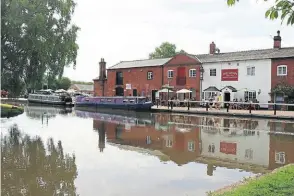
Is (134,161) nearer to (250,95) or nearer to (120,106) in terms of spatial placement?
(120,106)

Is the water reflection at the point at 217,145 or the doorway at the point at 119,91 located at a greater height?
the doorway at the point at 119,91

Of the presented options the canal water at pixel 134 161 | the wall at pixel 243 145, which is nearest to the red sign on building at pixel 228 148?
the canal water at pixel 134 161

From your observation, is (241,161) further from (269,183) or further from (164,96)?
(164,96)

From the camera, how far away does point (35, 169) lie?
32.8 feet

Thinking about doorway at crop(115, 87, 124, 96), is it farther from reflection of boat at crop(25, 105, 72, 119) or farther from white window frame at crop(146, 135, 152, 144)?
white window frame at crop(146, 135, 152, 144)

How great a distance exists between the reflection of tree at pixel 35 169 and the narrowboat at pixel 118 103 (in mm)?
22501

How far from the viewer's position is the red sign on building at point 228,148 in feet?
44.3

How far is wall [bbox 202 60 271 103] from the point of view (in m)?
36.0

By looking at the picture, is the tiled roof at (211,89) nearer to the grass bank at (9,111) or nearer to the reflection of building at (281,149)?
the grass bank at (9,111)

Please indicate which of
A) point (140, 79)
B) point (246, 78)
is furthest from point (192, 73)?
point (140, 79)

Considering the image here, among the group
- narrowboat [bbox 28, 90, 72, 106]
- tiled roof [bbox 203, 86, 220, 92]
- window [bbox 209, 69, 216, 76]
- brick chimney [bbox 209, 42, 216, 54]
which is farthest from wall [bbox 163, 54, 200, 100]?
narrowboat [bbox 28, 90, 72, 106]

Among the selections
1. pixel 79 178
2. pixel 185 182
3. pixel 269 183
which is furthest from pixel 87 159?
pixel 269 183

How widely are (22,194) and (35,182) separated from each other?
1.00 metres

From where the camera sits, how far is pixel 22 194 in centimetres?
765
